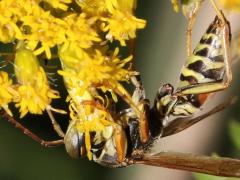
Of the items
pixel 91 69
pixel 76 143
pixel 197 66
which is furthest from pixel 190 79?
pixel 76 143

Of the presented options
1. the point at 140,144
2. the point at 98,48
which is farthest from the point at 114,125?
the point at 98,48

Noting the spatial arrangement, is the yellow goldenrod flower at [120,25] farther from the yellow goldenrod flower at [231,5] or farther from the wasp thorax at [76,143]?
the wasp thorax at [76,143]

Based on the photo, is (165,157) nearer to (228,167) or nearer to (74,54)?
(228,167)

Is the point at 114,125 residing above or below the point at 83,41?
below

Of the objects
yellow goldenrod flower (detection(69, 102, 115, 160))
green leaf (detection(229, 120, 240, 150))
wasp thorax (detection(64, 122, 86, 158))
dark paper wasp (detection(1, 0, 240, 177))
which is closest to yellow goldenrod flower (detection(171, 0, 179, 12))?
dark paper wasp (detection(1, 0, 240, 177))

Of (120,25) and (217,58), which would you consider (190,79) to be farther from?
(120,25)
